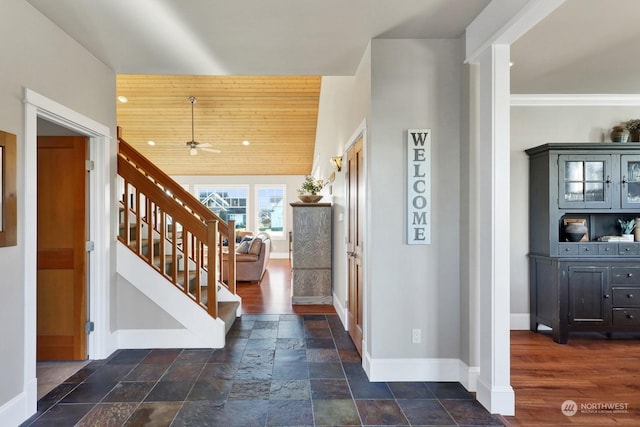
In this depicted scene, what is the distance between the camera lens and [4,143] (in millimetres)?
2061

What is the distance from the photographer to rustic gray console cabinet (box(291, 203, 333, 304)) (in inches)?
199

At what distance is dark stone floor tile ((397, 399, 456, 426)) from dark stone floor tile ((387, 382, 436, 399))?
5 centimetres

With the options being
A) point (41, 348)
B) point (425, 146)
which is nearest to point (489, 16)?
point (425, 146)

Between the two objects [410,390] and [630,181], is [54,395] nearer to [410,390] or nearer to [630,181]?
[410,390]

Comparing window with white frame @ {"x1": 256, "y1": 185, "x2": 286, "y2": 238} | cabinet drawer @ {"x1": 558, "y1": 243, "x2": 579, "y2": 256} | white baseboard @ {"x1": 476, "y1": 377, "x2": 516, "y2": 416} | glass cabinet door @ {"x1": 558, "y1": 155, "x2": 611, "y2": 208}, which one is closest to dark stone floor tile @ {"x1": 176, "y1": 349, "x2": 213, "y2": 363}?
white baseboard @ {"x1": 476, "y1": 377, "x2": 516, "y2": 416}

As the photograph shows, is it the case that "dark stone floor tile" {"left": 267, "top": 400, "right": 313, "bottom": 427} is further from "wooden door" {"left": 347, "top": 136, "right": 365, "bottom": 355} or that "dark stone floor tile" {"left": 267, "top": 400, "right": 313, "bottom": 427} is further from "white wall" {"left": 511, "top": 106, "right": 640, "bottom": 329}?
"white wall" {"left": 511, "top": 106, "right": 640, "bottom": 329}

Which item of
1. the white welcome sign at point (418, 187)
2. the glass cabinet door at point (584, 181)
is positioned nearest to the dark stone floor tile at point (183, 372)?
the white welcome sign at point (418, 187)

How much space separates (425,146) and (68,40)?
2821mm

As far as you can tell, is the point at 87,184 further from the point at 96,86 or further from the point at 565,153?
the point at 565,153

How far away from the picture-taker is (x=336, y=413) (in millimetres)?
2264

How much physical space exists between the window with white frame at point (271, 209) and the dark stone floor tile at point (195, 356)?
731cm

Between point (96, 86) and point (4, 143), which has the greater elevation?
point (96, 86)

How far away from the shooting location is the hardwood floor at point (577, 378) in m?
2.28

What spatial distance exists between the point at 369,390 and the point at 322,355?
712 mm
